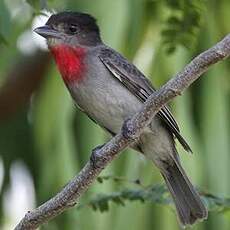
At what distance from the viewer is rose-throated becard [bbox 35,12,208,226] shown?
390cm

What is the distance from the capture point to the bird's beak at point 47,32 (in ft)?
13.2

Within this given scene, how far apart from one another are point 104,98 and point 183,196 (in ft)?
1.75

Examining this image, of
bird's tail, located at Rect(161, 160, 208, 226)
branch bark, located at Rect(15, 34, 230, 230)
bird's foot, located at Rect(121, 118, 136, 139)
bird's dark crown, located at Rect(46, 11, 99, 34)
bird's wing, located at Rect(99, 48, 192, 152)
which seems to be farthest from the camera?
bird's dark crown, located at Rect(46, 11, 99, 34)

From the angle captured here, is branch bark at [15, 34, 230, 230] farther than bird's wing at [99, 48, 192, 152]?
No

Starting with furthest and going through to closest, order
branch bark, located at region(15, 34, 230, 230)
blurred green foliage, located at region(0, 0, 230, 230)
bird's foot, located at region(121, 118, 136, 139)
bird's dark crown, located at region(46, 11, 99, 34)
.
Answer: blurred green foliage, located at region(0, 0, 230, 230) → bird's dark crown, located at region(46, 11, 99, 34) → bird's foot, located at region(121, 118, 136, 139) → branch bark, located at region(15, 34, 230, 230)

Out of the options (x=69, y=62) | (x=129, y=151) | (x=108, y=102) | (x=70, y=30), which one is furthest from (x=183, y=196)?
(x=129, y=151)

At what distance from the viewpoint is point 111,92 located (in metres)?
3.92

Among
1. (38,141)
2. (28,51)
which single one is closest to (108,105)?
(38,141)

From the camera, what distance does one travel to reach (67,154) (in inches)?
203

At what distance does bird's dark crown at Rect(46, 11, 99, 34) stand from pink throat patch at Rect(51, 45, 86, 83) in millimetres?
116

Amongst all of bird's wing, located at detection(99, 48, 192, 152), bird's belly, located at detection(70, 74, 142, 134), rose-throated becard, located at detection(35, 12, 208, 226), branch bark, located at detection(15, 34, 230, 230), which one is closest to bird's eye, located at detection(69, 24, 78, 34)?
rose-throated becard, located at detection(35, 12, 208, 226)

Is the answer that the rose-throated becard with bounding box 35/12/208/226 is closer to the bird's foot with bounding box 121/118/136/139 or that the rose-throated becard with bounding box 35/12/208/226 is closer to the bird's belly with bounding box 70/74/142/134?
the bird's belly with bounding box 70/74/142/134

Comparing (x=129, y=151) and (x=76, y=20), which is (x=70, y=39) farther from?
(x=129, y=151)

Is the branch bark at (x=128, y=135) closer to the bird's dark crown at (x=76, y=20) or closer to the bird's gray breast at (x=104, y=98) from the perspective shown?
the bird's gray breast at (x=104, y=98)
